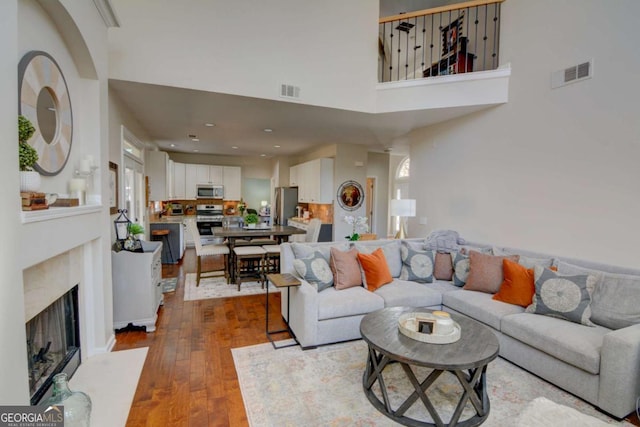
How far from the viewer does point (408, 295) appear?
3367mm

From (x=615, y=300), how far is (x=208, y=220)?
8.47 meters

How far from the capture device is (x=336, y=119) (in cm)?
492

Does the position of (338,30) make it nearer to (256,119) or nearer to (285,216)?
(256,119)

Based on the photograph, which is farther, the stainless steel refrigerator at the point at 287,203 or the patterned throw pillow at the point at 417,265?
the stainless steel refrigerator at the point at 287,203

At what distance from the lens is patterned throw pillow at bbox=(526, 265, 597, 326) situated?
2613mm

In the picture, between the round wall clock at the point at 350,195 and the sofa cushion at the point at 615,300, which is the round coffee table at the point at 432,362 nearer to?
the sofa cushion at the point at 615,300

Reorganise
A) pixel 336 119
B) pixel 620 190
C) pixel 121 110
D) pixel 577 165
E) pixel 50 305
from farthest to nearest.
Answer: pixel 336 119
pixel 121 110
pixel 577 165
pixel 620 190
pixel 50 305

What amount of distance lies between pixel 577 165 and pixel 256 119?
4301 millimetres

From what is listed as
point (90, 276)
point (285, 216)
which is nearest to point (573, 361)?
point (90, 276)

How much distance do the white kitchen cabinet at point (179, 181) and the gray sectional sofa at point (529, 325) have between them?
21.1ft

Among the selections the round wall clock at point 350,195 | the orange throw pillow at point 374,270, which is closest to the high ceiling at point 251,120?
the round wall clock at point 350,195

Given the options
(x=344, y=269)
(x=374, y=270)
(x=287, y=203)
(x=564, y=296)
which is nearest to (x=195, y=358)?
(x=344, y=269)

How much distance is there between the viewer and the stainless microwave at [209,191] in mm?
8961

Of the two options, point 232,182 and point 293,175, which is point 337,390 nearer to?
point 293,175
